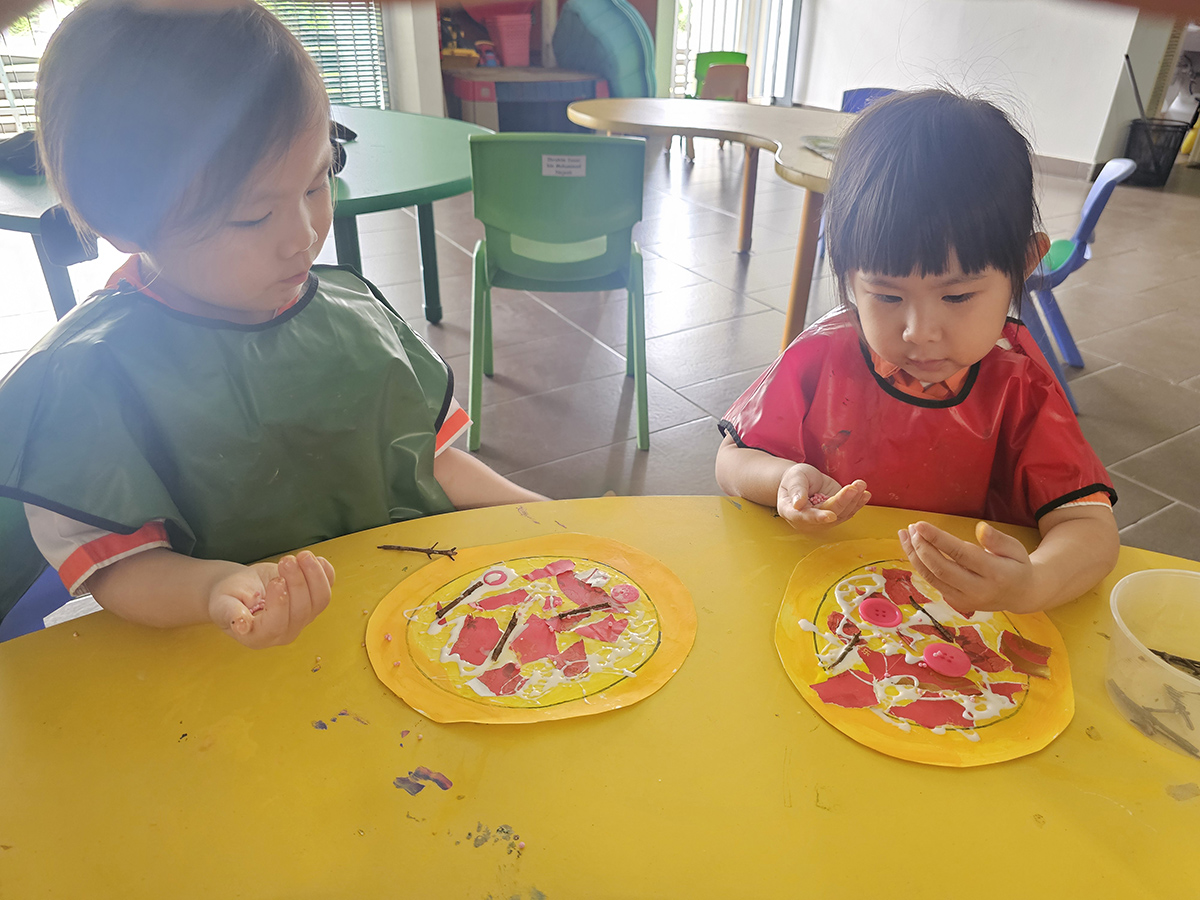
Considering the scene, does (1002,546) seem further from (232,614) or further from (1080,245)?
(1080,245)

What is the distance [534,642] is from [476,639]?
5 centimetres

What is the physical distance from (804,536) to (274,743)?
0.50 m

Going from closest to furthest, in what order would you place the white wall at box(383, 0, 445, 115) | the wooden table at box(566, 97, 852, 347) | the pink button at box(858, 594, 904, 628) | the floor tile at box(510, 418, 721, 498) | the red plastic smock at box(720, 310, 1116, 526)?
the pink button at box(858, 594, 904, 628)
the red plastic smock at box(720, 310, 1116, 526)
the floor tile at box(510, 418, 721, 498)
the wooden table at box(566, 97, 852, 347)
the white wall at box(383, 0, 445, 115)

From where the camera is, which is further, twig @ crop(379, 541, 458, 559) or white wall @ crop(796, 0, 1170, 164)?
white wall @ crop(796, 0, 1170, 164)

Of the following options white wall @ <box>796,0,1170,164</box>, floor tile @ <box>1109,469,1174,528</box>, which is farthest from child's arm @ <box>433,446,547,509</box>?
white wall @ <box>796,0,1170,164</box>

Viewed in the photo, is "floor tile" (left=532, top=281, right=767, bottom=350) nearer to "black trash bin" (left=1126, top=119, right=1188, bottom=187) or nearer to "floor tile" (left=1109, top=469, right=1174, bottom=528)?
"floor tile" (left=1109, top=469, right=1174, bottom=528)

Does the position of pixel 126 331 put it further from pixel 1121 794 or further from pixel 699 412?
pixel 699 412

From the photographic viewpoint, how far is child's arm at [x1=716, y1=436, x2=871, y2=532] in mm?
734

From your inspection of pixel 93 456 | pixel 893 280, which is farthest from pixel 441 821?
pixel 893 280

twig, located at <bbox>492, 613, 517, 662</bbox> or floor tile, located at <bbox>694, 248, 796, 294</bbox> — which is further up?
twig, located at <bbox>492, 613, 517, 662</bbox>

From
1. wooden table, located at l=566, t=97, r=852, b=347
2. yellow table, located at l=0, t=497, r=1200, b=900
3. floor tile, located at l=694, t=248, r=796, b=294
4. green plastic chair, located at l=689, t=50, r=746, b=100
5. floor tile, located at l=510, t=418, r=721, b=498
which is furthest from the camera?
green plastic chair, located at l=689, t=50, r=746, b=100

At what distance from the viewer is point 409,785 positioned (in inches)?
21.4

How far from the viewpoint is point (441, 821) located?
0.52 m

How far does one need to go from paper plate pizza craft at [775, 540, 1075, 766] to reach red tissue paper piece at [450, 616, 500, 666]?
233 millimetres
